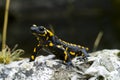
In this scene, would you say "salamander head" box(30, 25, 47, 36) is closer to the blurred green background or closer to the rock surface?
the rock surface

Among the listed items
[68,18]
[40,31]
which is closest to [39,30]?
[40,31]

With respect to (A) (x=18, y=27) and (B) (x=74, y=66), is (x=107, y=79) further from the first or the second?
(A) (x=18, y=27)

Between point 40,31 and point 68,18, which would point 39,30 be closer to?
point 40,31

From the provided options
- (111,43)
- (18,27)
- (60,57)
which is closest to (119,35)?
(111,43)

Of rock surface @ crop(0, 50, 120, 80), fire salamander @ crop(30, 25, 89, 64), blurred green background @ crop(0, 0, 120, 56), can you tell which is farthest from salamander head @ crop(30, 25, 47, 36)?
blurred green background @ crop(0, 0, 120, 56)

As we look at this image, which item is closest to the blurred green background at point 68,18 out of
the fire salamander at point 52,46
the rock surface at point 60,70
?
the fire salamander at point 52,46
